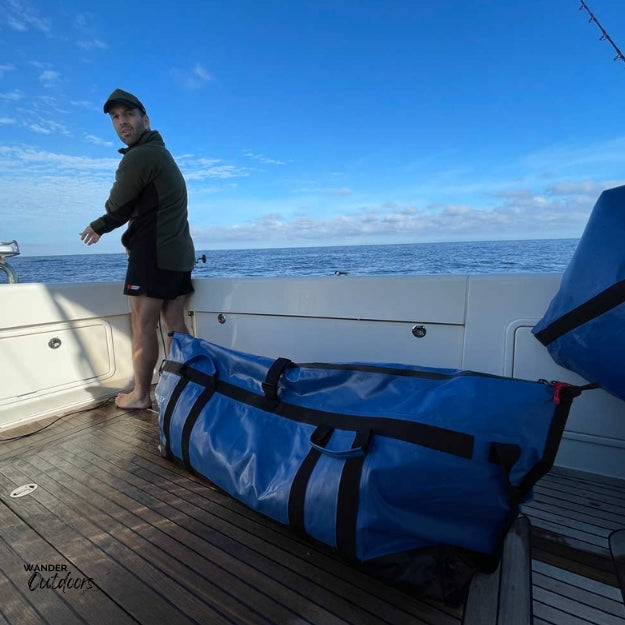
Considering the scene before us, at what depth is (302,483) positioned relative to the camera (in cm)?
95

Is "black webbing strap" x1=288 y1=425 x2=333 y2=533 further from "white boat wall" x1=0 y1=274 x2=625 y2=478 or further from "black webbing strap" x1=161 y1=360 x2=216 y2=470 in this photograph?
"white boat wall" x1=0 y1=274 x2=625 y2=478

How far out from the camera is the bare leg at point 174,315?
7.00 feet

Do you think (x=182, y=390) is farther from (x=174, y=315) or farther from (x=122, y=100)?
(x=122, y=100)

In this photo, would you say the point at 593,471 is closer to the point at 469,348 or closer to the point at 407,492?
the point at 469,348

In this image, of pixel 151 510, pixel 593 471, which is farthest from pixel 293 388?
pixel 593 471

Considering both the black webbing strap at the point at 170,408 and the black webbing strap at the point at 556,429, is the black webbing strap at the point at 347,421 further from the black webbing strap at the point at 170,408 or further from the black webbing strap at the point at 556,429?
the black webbing strap at the point at 556,429

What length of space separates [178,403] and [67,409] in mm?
1110

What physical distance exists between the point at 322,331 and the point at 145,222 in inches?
40.0

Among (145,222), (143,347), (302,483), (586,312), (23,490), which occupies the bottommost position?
(23,490)

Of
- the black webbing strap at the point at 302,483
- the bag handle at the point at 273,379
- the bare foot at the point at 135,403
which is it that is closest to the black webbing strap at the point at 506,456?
the black webbing strap at the point at 302,483

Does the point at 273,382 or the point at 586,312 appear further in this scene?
the point at 273,382

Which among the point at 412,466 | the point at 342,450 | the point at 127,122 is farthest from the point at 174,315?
the point at 412,466

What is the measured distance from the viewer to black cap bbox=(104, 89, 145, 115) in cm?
178

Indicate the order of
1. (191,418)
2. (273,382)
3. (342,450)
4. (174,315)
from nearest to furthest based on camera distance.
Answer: (342,450) → (273,382) → (191,418) → (174,315)
